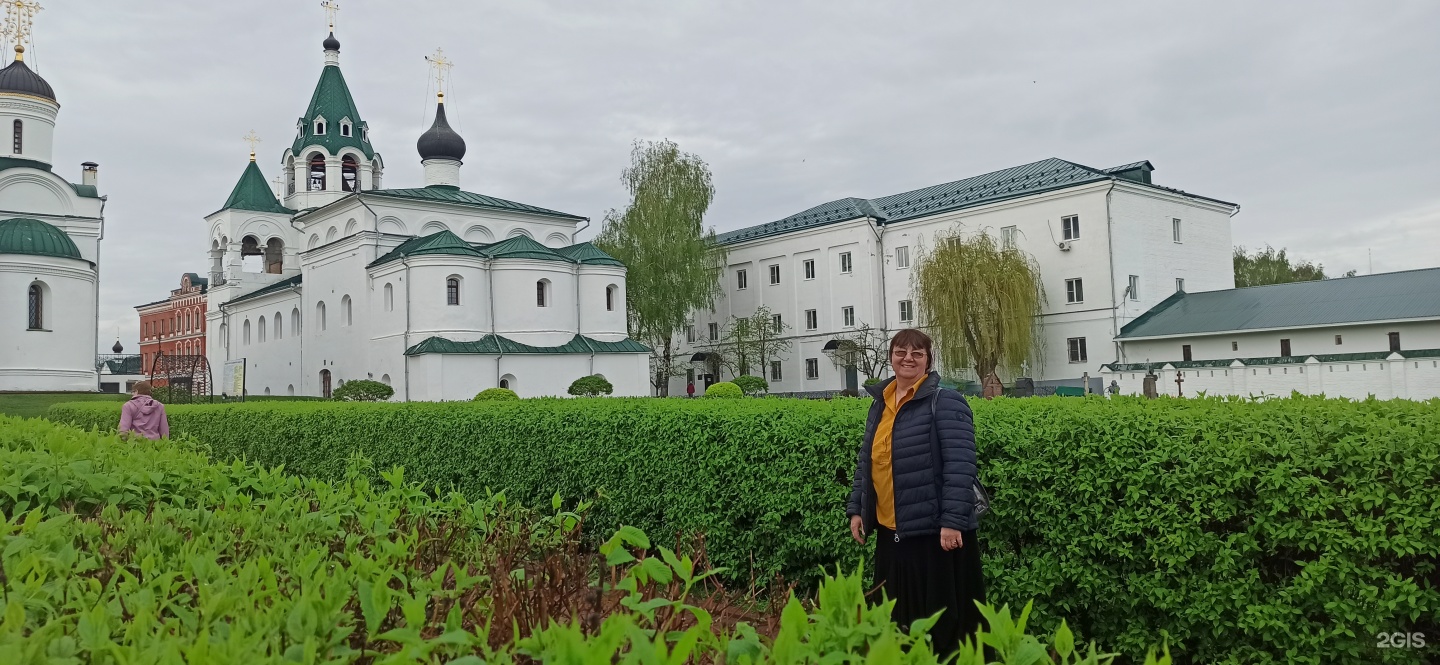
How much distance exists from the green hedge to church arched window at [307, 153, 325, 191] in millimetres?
44991

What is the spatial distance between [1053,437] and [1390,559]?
173cm

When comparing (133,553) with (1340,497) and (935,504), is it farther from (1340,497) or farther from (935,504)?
(1340,497)

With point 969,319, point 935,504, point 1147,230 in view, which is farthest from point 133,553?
point 1147,230

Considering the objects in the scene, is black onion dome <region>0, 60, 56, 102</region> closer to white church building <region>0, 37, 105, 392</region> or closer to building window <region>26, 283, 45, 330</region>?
white church building <region>0, 37, 105, 392</region>

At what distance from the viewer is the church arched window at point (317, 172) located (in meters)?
47.1

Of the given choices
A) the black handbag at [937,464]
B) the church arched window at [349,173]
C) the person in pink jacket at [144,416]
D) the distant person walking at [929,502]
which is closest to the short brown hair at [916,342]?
the distant person walking at [929,502]

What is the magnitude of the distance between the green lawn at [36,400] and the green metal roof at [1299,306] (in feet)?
122

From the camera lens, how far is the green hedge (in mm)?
4465

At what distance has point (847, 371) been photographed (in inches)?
1783

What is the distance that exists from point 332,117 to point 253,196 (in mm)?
8190

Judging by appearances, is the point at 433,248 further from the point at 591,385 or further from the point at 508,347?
the point at 591,385

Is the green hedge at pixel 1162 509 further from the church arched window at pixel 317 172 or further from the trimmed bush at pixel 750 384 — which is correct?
the church arched window at pixel 317 172

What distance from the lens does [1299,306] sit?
3294 cm

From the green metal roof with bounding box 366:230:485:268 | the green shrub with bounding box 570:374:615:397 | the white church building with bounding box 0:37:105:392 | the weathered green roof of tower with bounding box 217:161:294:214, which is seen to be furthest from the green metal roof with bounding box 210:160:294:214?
the green shrub with bounding box 570:374:615:397
